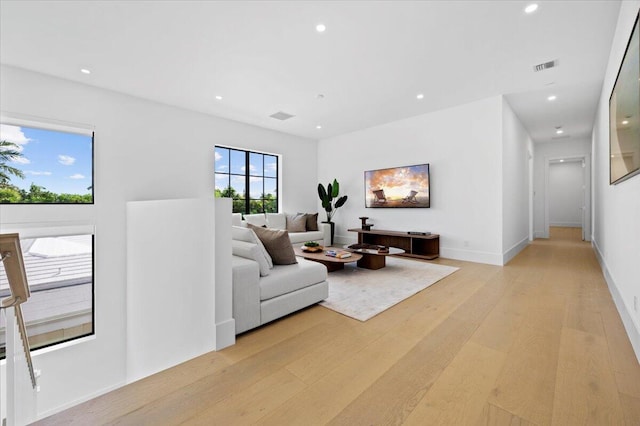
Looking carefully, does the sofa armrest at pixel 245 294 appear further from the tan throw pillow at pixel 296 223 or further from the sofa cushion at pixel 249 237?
the tan throw pillow at pixel 296 223

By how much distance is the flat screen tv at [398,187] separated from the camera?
5219 millimetres

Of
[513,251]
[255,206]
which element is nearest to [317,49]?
[255,206]

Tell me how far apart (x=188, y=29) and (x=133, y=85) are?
1.85 metres

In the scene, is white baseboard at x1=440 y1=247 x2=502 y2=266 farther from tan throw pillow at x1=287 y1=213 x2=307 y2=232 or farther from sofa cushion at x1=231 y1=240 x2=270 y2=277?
sofa cushion at x1=231 y1=240 x2=270 y2=277

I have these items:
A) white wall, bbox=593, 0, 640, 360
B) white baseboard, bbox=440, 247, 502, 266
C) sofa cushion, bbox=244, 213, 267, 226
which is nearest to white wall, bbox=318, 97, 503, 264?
white baseboard, bbox=440, 247, 502, 266

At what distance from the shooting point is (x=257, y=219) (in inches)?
221

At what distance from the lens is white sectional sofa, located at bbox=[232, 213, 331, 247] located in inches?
219

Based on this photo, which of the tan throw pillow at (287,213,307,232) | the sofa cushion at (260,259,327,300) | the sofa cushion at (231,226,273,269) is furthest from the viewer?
the tan throw pillow at (287,213,307,232)

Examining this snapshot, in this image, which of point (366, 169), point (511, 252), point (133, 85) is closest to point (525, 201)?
point (511, 252)

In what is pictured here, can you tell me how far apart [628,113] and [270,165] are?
563 cm

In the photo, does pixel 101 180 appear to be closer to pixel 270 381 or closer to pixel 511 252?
pixel 270 381

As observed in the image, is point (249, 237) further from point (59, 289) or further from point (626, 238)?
point (59, 289)

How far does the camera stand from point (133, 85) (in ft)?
12.7

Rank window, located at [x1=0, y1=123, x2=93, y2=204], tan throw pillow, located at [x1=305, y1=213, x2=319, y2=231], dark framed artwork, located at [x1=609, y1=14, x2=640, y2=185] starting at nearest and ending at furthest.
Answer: dark framed artwork, located at [x1=609, y1=14, x2=640, y2=185]
window, located at [x1=0, y1=123, x2=93, y2=204]
tan throw pillow, located at [x1=305, y1=213, x2=319, y2=231]
